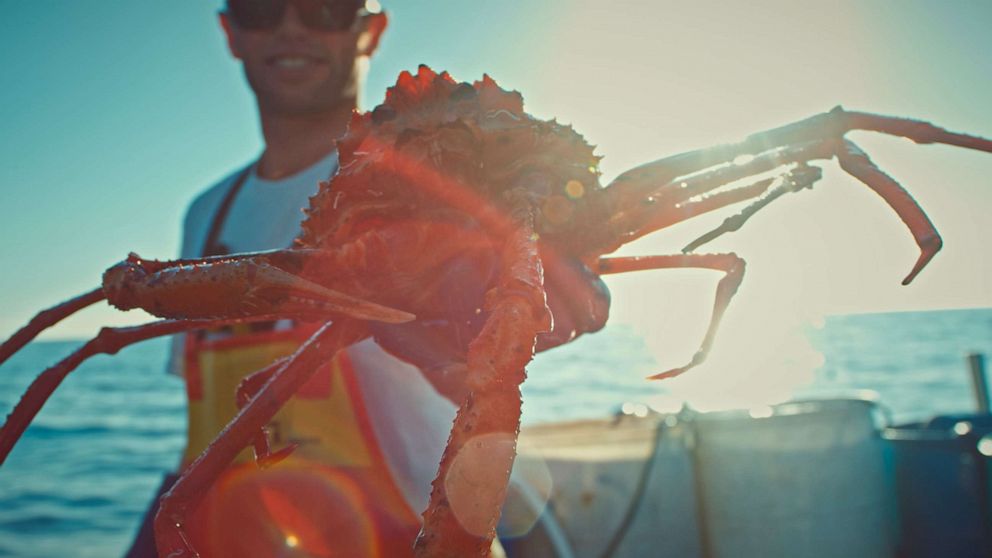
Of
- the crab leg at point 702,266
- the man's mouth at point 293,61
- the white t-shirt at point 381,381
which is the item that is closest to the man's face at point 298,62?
the man's mouth at point 293,61

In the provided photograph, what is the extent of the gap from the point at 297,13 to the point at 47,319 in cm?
190

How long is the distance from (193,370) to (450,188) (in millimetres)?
2226

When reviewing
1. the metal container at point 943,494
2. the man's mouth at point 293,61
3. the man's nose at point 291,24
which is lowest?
the metal container at point 943,494

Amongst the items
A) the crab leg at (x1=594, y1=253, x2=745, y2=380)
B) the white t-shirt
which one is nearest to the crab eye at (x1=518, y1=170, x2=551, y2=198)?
the crab leg at (x1=594, y1=253, x2=745, y2=380)

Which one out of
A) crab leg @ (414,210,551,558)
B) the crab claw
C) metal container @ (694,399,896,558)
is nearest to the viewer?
crab leg @ (414,210,551,558)

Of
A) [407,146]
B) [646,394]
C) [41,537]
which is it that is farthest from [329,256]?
[646,394]

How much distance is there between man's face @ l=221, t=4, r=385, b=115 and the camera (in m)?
3.22

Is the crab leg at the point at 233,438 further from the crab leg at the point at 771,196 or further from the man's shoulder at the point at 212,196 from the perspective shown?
the man's shoulder at the point at 212,196

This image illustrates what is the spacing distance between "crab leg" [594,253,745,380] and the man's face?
6.80 feet

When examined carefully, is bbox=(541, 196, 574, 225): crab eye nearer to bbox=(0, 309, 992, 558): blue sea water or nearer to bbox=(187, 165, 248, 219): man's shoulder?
bbox=(187, 165, 248, 219): man's shoulder

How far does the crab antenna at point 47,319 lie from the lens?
2.02 m

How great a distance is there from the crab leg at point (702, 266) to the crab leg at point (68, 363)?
1.26 metres

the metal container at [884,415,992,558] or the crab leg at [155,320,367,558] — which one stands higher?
the crab leg at [155,320,367,558]

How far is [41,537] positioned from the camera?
11570 mm
